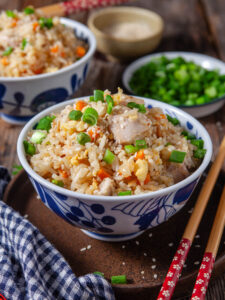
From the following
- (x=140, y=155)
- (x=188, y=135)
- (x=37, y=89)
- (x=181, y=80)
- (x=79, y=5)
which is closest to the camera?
(x=140, y=155)

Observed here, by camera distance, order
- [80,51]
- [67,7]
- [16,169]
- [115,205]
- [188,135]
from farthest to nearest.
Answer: [67,7] < [80,51] < [16,169] < [188,135] < [115,205]

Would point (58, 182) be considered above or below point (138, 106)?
below

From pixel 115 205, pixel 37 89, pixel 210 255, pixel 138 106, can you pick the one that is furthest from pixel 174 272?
pixel 37 89

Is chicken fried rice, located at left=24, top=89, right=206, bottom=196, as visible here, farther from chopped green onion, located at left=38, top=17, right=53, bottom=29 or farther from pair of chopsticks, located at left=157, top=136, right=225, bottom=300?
chopped green onion, located at left=38, top=17, right=53, bottom=29

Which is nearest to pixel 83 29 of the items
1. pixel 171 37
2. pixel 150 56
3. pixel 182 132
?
pixel 150 56

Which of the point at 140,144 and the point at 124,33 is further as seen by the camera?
the point at 124,33

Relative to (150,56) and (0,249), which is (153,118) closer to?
(0,249)

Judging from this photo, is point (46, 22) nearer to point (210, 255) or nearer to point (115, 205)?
point (115, 205)
